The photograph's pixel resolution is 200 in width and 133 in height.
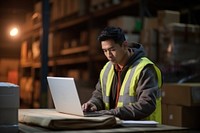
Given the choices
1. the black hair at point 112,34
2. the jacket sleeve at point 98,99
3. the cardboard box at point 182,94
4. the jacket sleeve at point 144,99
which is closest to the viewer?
the jacket sleeve at point 144,99

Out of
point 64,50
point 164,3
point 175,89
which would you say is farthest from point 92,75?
point 175,89

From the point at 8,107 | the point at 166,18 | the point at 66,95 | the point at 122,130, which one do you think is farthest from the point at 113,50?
the point at 166,18

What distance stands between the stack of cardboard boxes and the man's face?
1.56m

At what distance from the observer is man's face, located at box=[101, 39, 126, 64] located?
2.87 meters

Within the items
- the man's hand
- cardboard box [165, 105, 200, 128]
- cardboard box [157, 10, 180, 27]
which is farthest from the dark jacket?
cardboard box [157, 10, 180, 27]

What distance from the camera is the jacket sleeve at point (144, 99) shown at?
256 cm

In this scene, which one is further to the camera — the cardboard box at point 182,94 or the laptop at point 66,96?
the cardboard box at point 182,94

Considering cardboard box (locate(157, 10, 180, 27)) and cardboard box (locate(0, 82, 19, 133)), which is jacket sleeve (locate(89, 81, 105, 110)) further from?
cardboard box (locate(157, 10, 180, 27))

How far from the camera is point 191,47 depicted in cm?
573

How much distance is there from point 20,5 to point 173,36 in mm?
7575

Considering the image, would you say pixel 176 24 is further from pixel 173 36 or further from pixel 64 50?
pixel 64 50

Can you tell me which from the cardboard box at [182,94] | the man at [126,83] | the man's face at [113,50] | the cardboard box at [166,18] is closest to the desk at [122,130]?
the man at [126,83]

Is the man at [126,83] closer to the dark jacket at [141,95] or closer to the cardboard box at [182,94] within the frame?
the dark jacket at [141,95]

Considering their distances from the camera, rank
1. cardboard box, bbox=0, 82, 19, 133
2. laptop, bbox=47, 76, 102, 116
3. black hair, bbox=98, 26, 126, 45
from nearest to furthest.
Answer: cardboard box, bbox=0, 82, 19, 133 < laptop, bbox=47, 76, 102, 116 < black hair, bbox=98, 26, 126, 45
